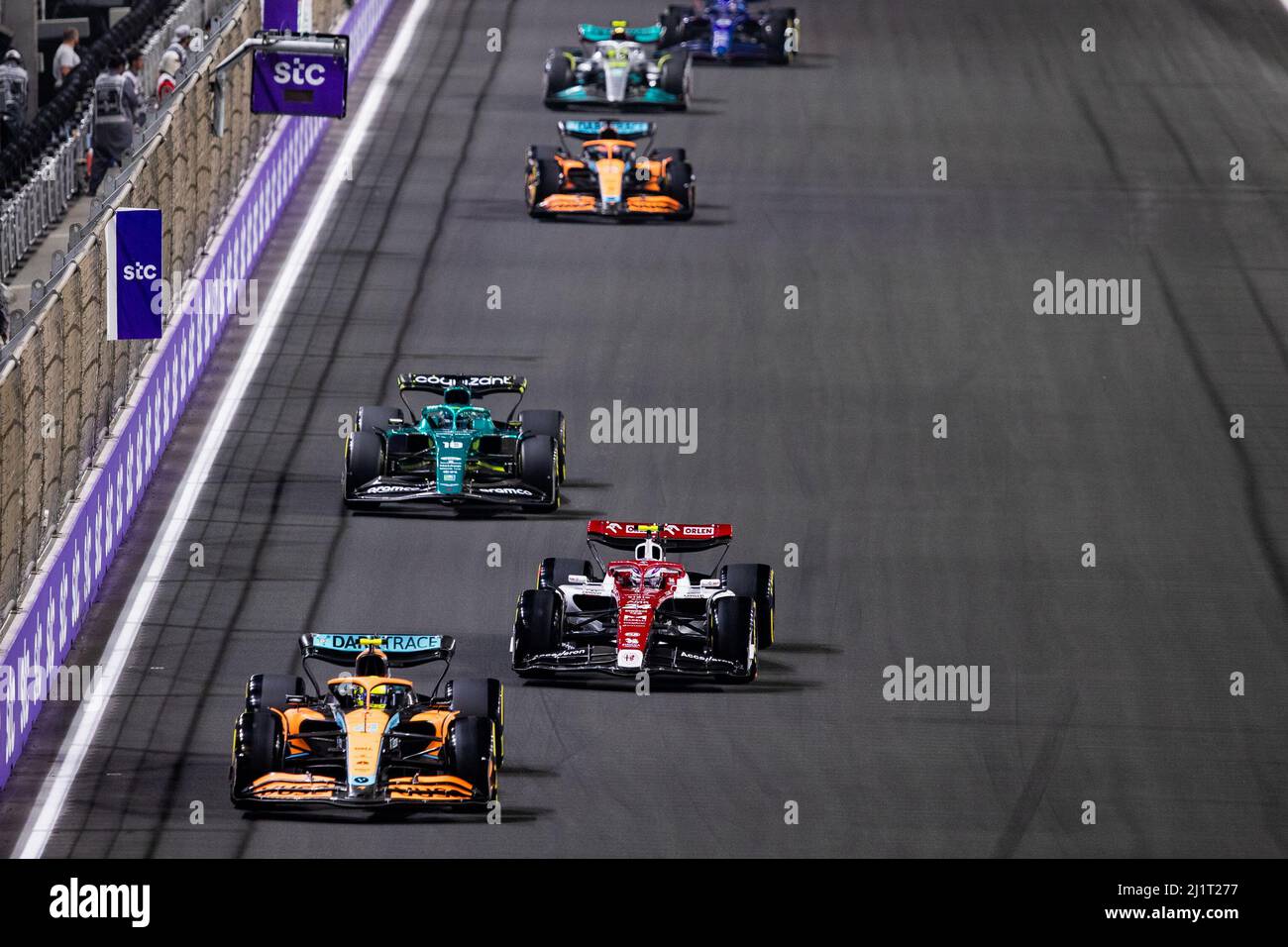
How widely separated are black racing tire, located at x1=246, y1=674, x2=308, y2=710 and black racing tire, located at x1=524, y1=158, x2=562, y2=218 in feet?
50.3

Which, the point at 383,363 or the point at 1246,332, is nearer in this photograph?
the point at 383,363

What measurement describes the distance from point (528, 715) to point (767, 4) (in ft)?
99.3

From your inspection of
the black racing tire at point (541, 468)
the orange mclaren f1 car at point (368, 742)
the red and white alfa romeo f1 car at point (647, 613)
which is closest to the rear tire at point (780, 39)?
the black racing tire at point (541, 468)

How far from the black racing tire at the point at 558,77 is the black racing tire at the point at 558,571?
1859cm

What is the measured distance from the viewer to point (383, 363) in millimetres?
27406

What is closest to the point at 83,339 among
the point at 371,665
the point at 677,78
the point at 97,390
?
the point at 97,390

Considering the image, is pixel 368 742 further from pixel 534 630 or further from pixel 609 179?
pixel 609 179

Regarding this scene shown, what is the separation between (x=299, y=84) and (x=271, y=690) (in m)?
13.8

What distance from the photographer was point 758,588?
2011 centimetres

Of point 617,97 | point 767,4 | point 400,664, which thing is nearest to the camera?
point 400,664
